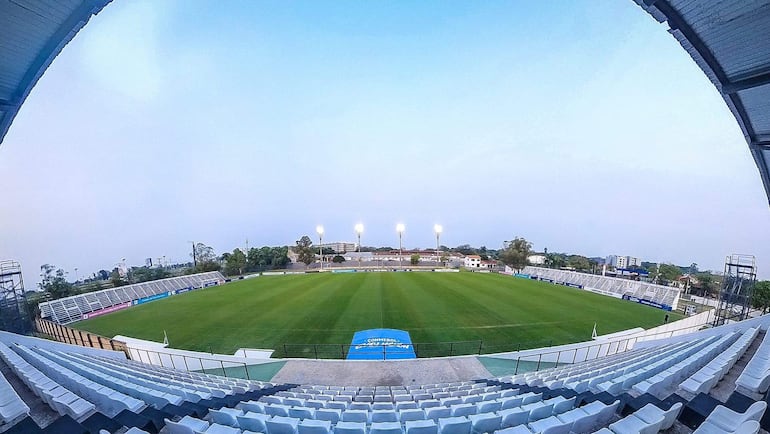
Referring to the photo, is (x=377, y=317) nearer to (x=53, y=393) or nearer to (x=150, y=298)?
(x=53, y=393)

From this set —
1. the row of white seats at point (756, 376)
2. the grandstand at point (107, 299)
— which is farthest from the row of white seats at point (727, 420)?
the grandstand at point (107, 299)

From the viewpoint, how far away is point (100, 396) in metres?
5.05

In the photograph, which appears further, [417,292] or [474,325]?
[417,292]

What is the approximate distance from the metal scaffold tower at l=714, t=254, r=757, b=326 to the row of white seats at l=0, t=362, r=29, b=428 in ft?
118

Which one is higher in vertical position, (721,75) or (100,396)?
(721,75)

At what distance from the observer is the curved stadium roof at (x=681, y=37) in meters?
4.65

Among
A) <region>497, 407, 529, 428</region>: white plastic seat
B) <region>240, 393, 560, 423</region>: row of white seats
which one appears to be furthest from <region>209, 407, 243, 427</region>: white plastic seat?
<region>497, 407, 529, 428</region>: white plastic seat

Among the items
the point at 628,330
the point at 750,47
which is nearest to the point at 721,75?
the point at 750,47

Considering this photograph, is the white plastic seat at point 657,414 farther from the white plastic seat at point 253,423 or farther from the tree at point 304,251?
the tree at point 304,251

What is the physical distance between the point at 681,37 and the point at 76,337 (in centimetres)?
3258

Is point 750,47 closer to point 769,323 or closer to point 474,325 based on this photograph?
point 769,323

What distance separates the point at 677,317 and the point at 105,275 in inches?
4785

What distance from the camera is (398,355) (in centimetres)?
1386

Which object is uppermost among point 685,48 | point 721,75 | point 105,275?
point 685,48
